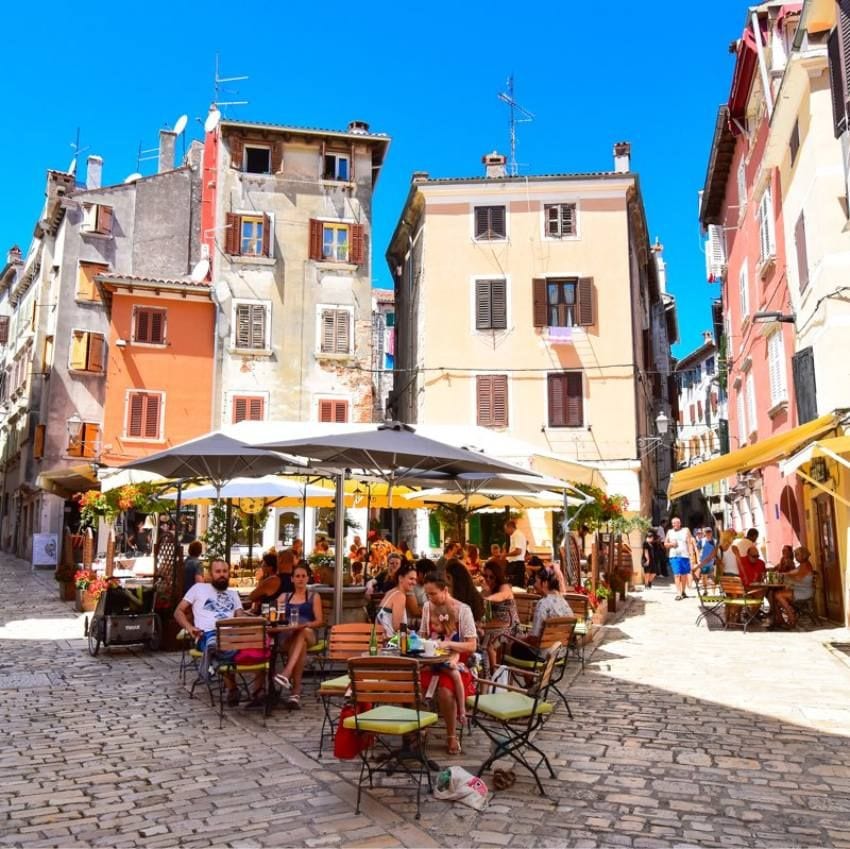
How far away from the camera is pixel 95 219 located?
31719 mm

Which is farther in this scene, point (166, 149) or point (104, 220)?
point (166, 149)

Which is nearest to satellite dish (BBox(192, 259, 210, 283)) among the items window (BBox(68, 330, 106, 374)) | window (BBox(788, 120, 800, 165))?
window (BBox(68, 330, 106, 374))

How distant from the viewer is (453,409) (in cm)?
2739

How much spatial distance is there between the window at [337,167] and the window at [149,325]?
7653 millimetres

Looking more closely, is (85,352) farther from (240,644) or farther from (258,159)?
(240,644)

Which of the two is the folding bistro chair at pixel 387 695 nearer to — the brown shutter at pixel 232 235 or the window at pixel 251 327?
the window at pixel 251 327

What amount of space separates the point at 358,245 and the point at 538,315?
703 centimetres

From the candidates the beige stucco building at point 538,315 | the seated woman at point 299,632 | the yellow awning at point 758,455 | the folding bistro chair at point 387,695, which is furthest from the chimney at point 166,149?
the folding bistro chair at point 387,695

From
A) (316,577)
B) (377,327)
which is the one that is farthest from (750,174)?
(377,327)

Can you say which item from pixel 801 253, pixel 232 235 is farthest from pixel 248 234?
pixel 801 253

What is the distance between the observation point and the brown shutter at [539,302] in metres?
Result: 27.6

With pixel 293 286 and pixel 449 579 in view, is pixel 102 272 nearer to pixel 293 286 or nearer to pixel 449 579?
pixel 293 286

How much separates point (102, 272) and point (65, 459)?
7.24m

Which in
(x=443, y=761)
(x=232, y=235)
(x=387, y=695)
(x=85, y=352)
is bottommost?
(x=443, y=761)
